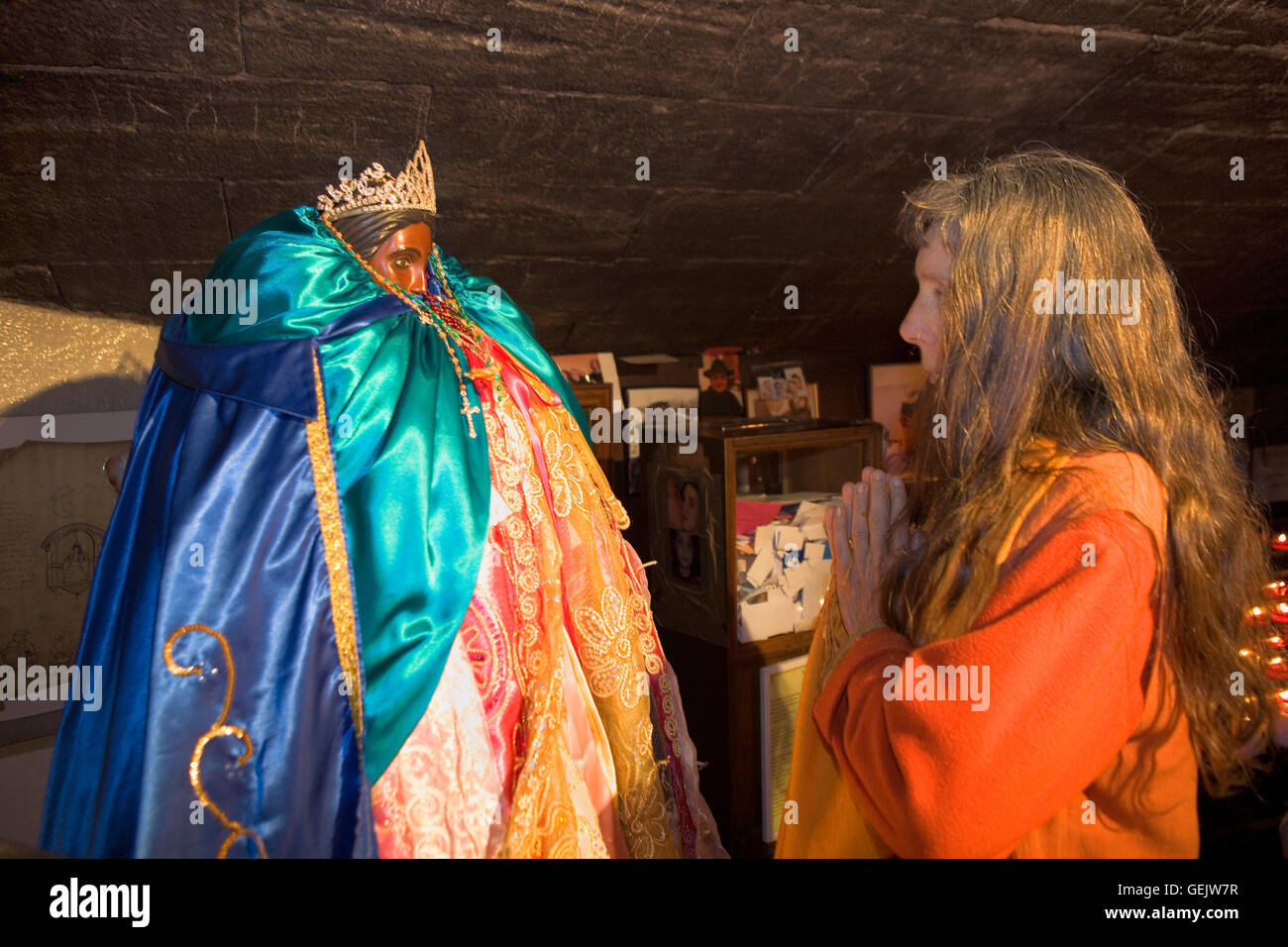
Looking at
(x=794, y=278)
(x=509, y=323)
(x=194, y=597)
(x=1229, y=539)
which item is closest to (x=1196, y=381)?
(x=1229, y=539)

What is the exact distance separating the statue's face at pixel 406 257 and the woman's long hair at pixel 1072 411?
36.7 inches

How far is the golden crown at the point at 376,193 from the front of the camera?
5.20ft

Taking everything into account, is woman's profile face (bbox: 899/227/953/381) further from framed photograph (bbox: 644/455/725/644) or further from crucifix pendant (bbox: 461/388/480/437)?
framed photograph (bbox: 644/455/725/644)

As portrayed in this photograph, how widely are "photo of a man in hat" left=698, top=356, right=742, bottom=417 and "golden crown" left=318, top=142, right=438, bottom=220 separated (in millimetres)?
1857

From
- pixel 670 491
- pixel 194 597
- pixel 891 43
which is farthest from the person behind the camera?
pixel 670 491

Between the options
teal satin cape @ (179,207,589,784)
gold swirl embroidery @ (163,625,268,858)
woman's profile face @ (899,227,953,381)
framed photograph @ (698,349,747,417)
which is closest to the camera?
woman's profile face @ (899,227,953,381)

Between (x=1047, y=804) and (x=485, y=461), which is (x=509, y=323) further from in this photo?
(x=1047, y=804)

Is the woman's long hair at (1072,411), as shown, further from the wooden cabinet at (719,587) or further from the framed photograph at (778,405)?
the framed photograph at (778,405)

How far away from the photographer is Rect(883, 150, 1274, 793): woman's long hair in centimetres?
103

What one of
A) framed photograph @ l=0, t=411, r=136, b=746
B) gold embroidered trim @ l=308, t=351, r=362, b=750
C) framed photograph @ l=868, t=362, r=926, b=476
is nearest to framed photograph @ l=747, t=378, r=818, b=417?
framed photograph @ l=868, t=362, r=926, b=476

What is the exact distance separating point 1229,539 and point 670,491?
69.3 inches

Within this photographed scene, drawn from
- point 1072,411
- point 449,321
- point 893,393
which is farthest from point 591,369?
point 1072,411

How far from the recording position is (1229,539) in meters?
1.09

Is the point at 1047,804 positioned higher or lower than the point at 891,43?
lower
